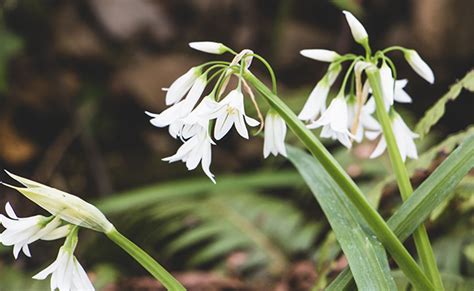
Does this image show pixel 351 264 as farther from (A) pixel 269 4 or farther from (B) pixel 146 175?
(A) pixel 269 4

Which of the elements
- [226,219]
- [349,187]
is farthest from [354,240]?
[226,219]

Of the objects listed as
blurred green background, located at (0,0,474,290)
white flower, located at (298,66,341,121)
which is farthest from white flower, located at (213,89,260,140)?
blurred green background, located at (0,0,474,290)

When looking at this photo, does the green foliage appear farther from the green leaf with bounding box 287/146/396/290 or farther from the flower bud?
the flower bud

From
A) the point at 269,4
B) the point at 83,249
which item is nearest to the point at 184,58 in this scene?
the point at 269,4

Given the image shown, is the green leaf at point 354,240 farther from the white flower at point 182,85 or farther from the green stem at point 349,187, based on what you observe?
the white flower at point 182,85

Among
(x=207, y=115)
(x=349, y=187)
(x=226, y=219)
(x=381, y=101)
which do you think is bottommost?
(x=226, y=219)

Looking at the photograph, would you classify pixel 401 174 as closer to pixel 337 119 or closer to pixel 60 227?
pixel 337 119
